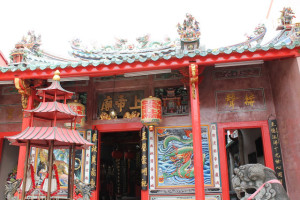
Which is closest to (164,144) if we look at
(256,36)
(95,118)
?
(95,118)

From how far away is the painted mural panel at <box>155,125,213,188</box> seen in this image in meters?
5.82

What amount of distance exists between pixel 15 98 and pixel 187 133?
14.4 feet

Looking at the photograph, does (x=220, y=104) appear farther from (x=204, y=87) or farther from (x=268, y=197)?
(x=268, y=197)

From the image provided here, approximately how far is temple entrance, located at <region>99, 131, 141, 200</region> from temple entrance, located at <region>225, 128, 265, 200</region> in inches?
151

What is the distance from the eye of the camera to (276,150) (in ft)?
18.6

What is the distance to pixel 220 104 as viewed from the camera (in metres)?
6.17

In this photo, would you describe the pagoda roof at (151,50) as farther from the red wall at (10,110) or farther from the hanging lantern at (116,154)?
the hanging lantern at (116,154)

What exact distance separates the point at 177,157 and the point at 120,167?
5.43 meters

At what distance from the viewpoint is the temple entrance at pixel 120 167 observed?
33.2ft

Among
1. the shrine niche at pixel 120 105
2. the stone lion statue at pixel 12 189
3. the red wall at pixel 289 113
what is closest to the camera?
the stone lion statue at pixel 12 189

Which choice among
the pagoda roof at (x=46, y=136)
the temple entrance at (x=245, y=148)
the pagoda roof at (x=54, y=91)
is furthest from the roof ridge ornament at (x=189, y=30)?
the temple entrance at (x=245, y=148)

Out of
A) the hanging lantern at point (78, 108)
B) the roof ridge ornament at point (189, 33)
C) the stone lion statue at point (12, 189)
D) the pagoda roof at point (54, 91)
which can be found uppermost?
the roof ridge ornament at point (189, 33)

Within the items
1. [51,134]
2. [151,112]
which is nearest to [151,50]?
[151,112]

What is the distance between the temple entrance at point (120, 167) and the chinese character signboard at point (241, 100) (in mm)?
4448
